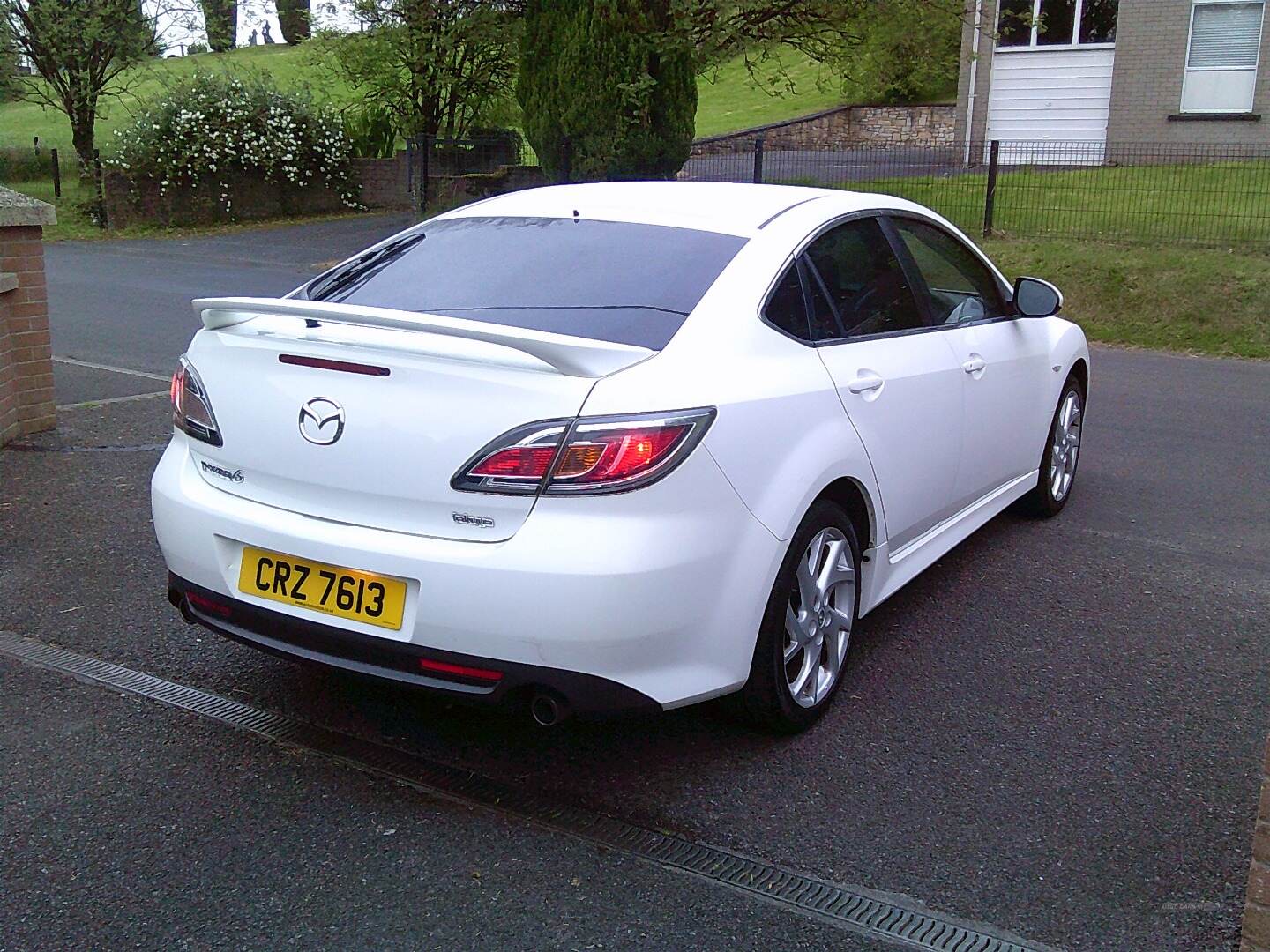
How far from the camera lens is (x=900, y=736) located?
154 inches

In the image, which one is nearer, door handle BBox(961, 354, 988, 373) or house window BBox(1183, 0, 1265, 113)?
door handle BBox(961, 354, 988, 373)

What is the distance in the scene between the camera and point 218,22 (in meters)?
28.6

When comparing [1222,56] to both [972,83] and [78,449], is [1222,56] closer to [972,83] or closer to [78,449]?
[972,83]

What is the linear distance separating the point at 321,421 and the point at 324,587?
16.8 inches

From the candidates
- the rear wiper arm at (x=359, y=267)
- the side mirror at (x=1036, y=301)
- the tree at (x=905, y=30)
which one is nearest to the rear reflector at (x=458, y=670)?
the rear wiper arm at (x=359, y=267)

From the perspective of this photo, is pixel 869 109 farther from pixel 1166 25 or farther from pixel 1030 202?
pixel 1030 202

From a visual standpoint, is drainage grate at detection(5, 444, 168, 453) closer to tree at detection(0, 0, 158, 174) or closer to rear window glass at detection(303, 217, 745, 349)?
rear window glass at detection(303, 217, 745, 349)

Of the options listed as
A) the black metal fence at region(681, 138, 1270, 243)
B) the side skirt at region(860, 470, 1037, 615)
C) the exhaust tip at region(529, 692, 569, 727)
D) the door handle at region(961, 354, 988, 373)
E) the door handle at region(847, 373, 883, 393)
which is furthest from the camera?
the black metal fence at region(681, 138, 1270, 243)

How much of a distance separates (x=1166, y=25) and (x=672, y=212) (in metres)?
21.5

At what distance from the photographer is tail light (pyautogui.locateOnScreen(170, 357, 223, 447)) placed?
12.1 feet

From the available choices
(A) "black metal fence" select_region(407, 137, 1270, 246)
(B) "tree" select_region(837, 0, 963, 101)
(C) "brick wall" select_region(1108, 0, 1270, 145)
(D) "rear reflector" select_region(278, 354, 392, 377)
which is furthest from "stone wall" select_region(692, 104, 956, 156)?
(D) "rear reflector" select_region(278, 354, 392, 377)

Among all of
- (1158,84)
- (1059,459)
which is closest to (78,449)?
(1059,459)

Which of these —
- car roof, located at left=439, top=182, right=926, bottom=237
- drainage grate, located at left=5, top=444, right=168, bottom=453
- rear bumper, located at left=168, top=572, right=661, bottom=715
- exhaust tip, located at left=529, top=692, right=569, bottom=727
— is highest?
car roof, located at left=439, top=182, right=926, bottom=237

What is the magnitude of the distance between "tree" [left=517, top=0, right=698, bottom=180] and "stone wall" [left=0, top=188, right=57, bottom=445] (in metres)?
12.1
